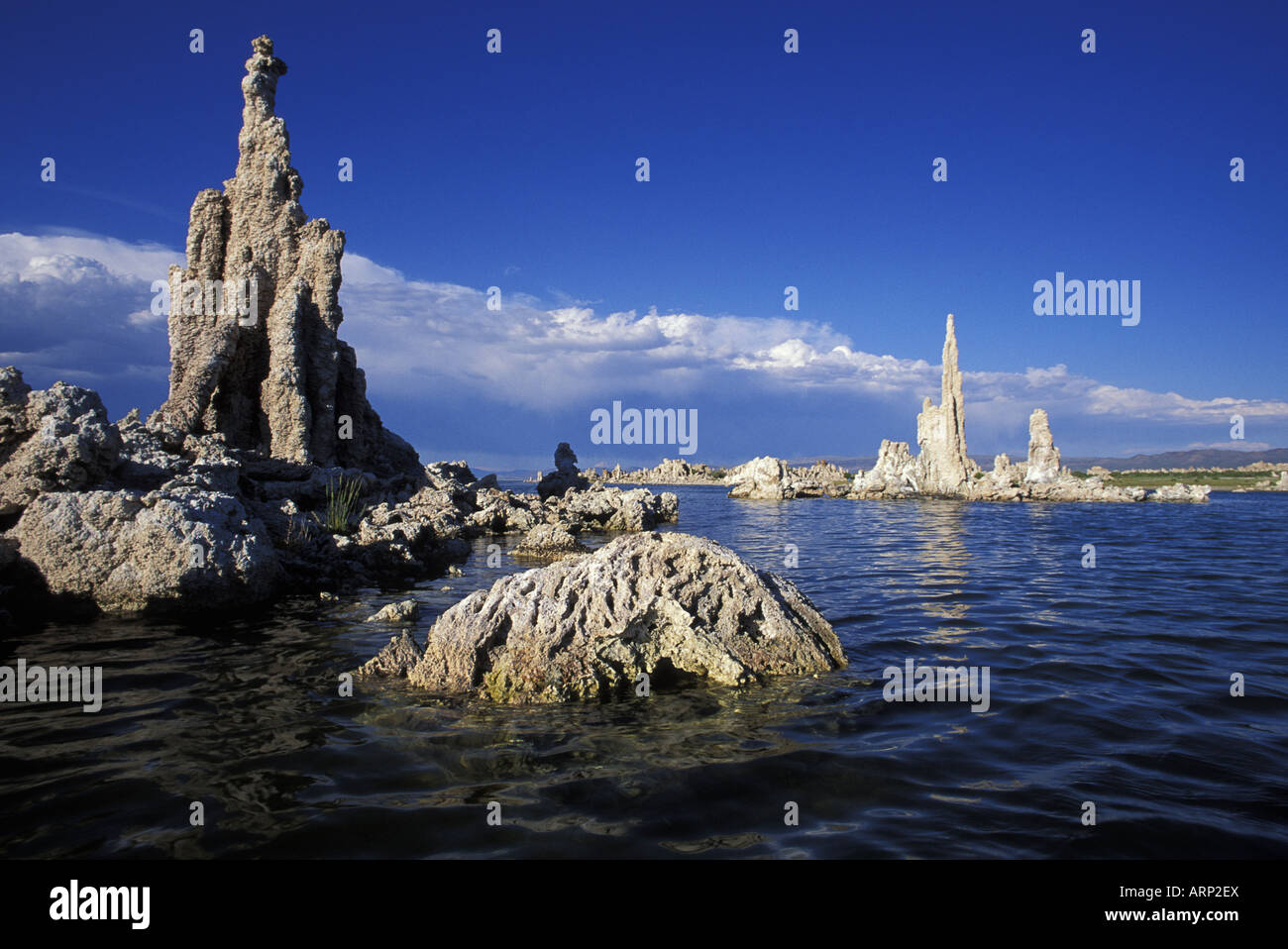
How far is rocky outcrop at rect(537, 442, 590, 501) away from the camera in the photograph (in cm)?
4853

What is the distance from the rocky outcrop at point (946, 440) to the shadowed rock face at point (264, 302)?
255 ft

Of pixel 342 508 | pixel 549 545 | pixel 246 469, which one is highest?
pixel 246 469

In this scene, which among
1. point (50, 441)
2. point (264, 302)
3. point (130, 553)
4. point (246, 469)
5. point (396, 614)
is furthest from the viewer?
point (264, 302)

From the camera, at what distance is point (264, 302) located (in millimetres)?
29562

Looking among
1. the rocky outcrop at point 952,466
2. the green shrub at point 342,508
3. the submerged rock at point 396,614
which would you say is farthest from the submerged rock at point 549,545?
the rocky outcrop at point 952,466

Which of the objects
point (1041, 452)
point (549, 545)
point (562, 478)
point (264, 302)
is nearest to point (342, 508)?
point (549, 545)

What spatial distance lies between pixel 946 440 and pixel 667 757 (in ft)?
303

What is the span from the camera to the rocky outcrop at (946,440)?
8812 centimetres

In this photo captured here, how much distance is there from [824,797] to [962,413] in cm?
9439

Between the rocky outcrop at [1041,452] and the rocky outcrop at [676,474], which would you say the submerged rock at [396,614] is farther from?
the rocky outcrop at [676,474]

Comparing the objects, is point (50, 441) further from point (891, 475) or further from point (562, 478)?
point (891, 475)
